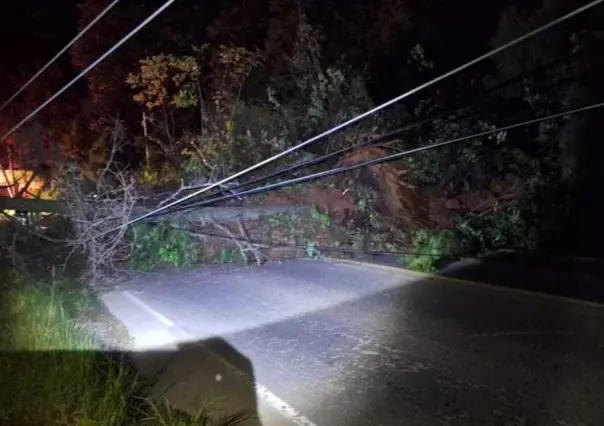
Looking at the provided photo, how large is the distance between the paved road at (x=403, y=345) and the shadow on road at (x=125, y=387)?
1.12 ft

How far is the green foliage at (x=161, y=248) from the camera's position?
29.3 feet

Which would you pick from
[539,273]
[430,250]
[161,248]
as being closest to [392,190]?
[430,250]

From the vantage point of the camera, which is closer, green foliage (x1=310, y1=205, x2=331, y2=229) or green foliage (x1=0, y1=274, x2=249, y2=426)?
green foliage (x1=0, y1=274, x2=249, y2=426)

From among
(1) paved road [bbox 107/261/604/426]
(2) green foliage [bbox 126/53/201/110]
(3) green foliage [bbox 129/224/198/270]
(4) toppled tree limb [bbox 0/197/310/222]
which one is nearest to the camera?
(1) paved road [bbox 107/261/604/426]

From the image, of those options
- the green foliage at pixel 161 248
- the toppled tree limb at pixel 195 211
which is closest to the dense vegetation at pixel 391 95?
the toppled tree limb at pixel 195 211

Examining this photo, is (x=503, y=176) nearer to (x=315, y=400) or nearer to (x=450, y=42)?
(x=450, y=42)

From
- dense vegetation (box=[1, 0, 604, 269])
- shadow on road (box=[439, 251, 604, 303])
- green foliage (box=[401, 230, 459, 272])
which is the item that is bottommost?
shadow on road (box=[439, 251, 604, 303])

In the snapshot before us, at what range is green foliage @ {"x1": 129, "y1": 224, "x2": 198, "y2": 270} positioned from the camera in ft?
29.3

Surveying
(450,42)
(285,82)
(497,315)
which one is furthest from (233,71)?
(497,315)

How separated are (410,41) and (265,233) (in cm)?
516

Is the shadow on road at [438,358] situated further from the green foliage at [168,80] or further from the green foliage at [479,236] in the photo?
the green foliage at [168,80]

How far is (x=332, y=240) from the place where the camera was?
9734 mm

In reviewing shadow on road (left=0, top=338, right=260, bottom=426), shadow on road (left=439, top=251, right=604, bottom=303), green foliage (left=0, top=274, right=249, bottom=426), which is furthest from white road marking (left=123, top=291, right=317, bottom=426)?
shadow on road (left=439, top=251, right=604, bottom=303)

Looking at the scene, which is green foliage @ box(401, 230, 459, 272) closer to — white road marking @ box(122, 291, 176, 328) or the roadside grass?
white road marking @ box(122, 291, 176, 328)
